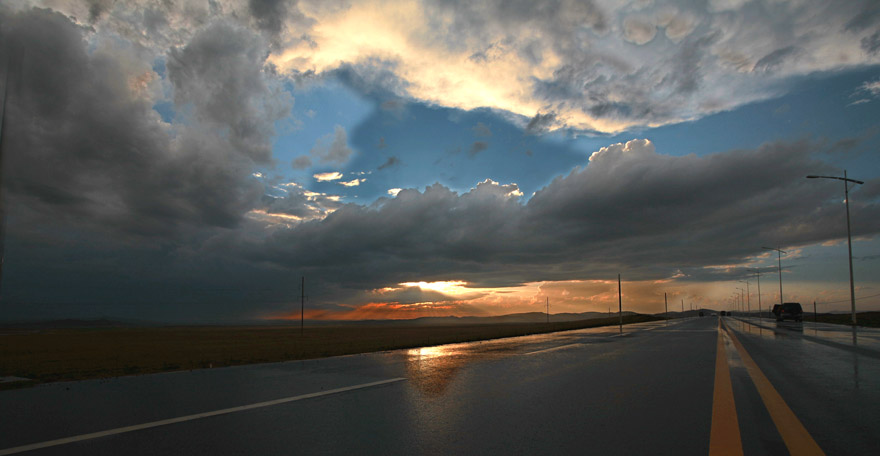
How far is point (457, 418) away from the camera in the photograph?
21.4ft

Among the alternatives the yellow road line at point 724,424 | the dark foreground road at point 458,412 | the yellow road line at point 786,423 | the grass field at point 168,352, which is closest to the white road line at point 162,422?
the dark foreground road at point 458,412

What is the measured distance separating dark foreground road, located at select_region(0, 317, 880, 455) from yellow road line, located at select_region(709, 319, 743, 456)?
3 centimetres

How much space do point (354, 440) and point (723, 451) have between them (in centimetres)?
393

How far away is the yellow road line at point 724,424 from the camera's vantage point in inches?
199

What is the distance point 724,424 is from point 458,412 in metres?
3.48

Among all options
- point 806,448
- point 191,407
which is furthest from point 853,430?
point 191,407

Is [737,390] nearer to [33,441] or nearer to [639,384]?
[639,384]

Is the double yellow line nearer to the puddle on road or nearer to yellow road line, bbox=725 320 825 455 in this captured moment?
yellow road line, bbox=725 320 825 455

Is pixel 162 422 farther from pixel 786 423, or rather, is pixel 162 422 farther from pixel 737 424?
pixel 786 423

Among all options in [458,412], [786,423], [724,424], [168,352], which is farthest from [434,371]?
[168,352]

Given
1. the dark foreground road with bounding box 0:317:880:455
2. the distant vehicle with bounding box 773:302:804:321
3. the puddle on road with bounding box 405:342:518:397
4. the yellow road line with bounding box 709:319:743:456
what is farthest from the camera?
the distant vehicle with bounding box 773:302:804:321

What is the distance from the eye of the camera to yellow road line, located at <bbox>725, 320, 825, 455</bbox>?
199 inches

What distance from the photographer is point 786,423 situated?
6.20m

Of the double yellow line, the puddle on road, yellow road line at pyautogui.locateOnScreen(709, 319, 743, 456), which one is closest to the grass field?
the puddle on road
